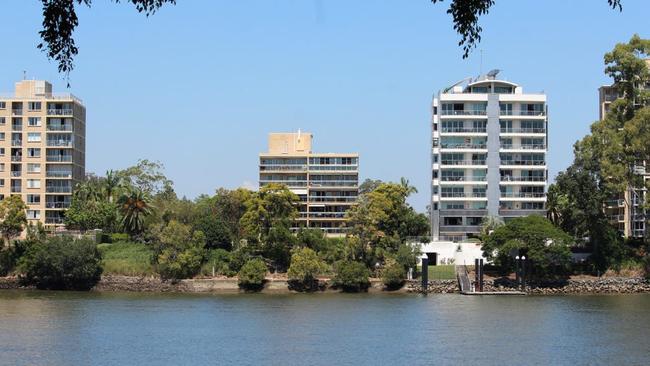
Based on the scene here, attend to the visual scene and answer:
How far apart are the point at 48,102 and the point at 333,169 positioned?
3619cm

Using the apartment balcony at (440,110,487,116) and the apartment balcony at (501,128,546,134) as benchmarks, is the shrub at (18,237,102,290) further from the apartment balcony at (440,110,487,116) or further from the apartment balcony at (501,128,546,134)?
the apartment balcony at (501,128,546,134)

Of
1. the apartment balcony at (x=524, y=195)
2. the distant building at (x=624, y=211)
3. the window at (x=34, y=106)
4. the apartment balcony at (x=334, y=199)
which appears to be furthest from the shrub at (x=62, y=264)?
the distant building at (x=624, y=211)

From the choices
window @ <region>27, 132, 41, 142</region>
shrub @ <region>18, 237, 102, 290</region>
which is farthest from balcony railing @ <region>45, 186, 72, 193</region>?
shrub @ <region>18, 237, 102, 290</region>

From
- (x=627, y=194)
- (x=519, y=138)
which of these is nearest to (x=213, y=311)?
(x=519, y=138)

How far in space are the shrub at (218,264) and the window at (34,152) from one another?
2953cm

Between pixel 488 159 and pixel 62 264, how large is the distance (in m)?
44.1

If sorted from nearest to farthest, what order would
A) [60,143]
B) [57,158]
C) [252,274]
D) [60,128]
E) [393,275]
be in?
[393,275] < [252,274] < [60,128] < [60,143] < [57,158]

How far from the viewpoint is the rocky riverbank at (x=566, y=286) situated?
8400 cm

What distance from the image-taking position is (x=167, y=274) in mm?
86438

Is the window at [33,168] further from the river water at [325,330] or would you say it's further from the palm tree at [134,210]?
the river water at [325,330]

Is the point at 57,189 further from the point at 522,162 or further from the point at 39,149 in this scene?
the point at 522,162

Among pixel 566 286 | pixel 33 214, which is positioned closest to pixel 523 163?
pixel 566 286

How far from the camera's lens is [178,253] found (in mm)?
86062

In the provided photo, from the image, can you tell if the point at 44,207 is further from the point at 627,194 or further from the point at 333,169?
the point at 627,194
